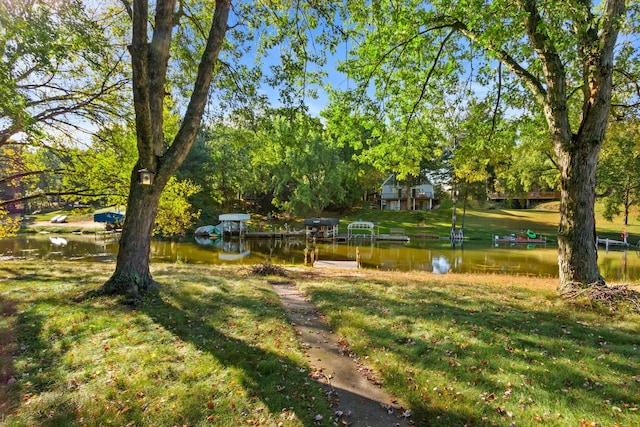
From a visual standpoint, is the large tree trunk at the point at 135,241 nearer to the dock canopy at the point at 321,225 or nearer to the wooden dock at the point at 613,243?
the dock canopy at the point at 321,225

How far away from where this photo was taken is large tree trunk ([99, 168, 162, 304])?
6.54 metres

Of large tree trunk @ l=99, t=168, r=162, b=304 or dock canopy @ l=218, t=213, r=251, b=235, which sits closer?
large tree trunk @ l=99, t=168, r=162, b=304

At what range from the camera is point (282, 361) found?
4.46 m

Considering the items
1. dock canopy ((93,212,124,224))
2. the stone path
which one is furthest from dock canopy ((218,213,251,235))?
the stone path

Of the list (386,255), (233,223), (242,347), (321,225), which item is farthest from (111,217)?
(242,347)

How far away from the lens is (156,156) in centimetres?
656

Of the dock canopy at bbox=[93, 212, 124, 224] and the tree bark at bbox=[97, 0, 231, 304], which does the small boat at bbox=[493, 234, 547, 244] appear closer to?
the tree bark at bbox=[97, 0, 231, 304]

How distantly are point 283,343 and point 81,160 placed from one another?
1011cm

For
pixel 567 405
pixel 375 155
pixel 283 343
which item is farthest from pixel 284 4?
pixel 567 405

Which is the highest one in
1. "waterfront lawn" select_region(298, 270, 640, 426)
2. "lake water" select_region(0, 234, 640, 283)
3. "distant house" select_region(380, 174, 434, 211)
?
"distant house" select_region(380, 174, 434, 211)

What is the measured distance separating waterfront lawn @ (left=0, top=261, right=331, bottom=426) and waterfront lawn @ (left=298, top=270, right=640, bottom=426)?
1279 mm

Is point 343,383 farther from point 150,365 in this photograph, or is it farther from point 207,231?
point 207,231

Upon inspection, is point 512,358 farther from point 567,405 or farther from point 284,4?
point 284,4

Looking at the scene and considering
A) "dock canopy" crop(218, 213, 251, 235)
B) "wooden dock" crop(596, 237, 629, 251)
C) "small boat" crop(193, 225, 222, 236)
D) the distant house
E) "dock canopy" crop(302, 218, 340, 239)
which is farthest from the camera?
the distant house
